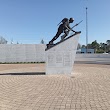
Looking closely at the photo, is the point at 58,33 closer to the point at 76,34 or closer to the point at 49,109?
the point at 76,34

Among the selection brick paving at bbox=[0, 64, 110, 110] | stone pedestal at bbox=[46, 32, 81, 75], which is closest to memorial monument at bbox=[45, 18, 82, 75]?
stone pedestal at bbox=[46, 32, 81, 75]

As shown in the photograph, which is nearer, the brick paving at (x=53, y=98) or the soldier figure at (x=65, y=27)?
the brick paving at (x=53, y=98)

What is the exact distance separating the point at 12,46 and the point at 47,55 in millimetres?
14850

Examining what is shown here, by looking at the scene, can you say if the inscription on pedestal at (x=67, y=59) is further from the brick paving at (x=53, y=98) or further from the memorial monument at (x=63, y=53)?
the brick paving at (x=53, y=98)

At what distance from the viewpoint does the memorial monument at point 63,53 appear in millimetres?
10680

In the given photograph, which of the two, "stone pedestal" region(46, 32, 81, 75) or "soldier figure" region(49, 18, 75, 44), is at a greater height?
"soldier figure" region(49, 18, 75, 44)

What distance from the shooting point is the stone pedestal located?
35.0 ft

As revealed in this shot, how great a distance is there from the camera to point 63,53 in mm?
10711

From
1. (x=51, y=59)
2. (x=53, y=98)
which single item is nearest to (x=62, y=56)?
(x=51, y=59)

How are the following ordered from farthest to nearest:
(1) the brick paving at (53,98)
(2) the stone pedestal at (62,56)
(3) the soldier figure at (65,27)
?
1. (3) the soldier figure at (65,27)
2. (2) the stone pedestal at (62,56)
3. (1) the brick paving at (53,98)

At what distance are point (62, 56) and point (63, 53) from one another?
202 mm

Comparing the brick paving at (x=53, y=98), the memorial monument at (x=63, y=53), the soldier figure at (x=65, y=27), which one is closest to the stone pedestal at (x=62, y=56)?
the memorial monument at (x=63, y=53)

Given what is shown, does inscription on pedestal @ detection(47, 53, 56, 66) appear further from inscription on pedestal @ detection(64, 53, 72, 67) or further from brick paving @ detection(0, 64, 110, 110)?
brick paving @ detection(0, 64, 110, 110)

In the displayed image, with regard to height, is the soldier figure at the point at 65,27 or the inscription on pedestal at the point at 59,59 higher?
the soldier figure at the point at 65,27
